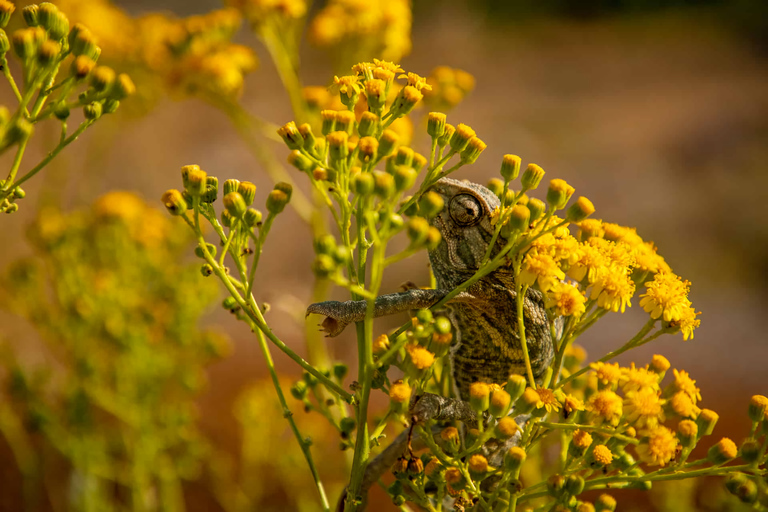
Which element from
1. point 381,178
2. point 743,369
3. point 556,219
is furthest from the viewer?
point 743,369

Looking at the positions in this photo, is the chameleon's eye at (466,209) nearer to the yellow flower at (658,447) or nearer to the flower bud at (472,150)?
the flower bud at (472,150)

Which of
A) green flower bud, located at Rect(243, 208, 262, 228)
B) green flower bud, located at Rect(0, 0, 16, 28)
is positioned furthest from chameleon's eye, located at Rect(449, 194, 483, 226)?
green flower bud, located at Rect(0, 0, 16, 28)

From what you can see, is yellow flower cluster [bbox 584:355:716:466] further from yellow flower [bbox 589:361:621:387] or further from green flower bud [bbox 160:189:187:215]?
green flower bud [bbox 160:189:187:215]

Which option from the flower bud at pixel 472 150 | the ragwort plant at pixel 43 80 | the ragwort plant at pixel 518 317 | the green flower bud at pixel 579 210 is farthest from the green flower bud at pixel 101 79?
the green flower bud at pixel 579 210

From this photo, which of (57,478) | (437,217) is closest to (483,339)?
(437,217)

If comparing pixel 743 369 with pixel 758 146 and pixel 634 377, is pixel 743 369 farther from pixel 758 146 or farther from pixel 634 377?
pixel 634 377

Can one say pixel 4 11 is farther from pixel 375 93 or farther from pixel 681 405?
pixel 681 405

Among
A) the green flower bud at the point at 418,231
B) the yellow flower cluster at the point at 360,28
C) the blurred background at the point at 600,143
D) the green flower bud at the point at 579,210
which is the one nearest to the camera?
the green flower bud at the point at 418,231
